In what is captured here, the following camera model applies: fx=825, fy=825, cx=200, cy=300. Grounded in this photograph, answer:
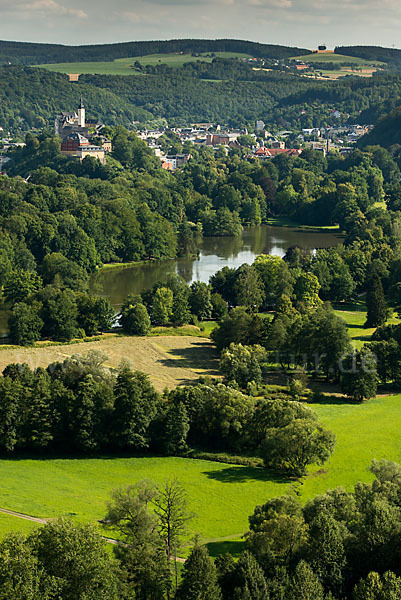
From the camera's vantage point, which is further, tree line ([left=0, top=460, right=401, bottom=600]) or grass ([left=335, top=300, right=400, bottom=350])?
grass ([left=335, top=300, right=400, bottom=350])

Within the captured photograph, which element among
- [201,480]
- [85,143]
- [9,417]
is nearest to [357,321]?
[201,480]

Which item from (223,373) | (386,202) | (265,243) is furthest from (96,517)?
(386,202)

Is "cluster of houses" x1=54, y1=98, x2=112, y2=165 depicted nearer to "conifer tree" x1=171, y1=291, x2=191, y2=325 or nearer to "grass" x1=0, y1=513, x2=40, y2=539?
"conifer tree" x1=171, y1=291, x2=191, y2=325

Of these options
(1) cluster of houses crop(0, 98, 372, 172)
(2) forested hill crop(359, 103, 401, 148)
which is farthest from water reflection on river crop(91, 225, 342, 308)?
(2) forested hill crop(359, 103, 401, 148)

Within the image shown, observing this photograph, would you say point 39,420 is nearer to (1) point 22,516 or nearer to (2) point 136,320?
(1) point 22,516

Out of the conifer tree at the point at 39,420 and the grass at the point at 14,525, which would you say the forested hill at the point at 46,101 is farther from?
the grass at the point at 14,525

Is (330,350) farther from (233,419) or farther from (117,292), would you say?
(117,292)
